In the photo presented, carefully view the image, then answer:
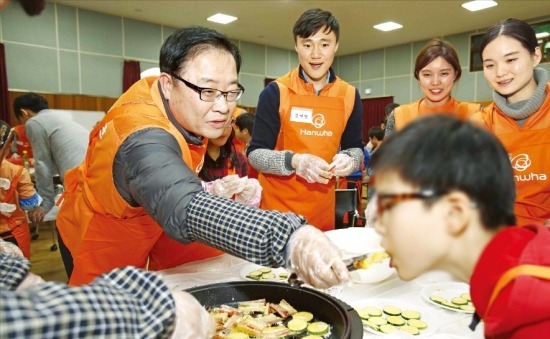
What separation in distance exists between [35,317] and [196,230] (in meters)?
0.56

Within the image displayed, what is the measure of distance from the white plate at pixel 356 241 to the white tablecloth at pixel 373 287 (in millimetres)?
194

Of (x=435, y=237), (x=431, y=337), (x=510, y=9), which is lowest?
(x=431, y=337)

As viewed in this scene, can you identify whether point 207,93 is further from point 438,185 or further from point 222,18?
point 222,18

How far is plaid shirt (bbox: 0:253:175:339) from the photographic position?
22.8 inches

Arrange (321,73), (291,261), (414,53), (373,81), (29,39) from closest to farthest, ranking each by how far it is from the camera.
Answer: (291,261) → (321,73) → (29,39) → (414,53) → (373,81)

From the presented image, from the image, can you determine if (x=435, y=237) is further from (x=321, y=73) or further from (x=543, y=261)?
(x=321, y=73)

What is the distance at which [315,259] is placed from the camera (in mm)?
982

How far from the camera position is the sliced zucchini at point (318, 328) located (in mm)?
1229

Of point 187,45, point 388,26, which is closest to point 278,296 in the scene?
point 187,45

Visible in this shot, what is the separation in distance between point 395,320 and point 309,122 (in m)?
1.66

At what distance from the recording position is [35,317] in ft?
1.94

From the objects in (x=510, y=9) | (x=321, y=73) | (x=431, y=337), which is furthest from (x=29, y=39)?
(x=510, y=9)

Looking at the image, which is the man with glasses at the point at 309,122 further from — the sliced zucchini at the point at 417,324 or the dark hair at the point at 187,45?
the sliced zucchini at the point at 417,324

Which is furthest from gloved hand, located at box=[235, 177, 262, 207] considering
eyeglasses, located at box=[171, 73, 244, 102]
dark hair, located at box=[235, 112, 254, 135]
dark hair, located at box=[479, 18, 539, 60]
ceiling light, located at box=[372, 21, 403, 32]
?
ceiling light, located at box=[372, 21, 403, 32]
